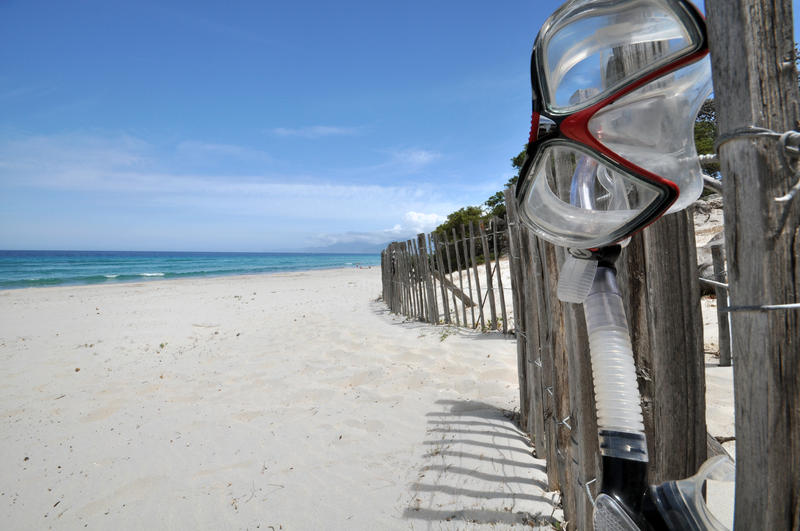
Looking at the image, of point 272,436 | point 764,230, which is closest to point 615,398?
point 764,230

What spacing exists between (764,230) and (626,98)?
0.36 metres

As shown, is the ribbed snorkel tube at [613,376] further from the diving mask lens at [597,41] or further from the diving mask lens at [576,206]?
the diving mask lens at [597,41]

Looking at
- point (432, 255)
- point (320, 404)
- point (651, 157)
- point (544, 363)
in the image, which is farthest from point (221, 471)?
point (432, 255)

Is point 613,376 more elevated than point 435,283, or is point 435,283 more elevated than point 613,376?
point 613,376

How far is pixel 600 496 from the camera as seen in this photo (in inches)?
37.0

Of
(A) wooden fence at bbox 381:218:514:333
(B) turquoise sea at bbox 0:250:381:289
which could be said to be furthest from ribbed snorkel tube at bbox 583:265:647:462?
(B) turquoise sea at bbox 0:250:381:289

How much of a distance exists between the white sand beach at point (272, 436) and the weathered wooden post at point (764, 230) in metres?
1.49

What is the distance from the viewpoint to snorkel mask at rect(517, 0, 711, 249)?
0.81 metres

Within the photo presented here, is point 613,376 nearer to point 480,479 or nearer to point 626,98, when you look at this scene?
point 626,98

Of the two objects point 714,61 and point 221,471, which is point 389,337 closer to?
point 221,471

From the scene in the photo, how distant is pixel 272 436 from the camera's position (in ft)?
10.3

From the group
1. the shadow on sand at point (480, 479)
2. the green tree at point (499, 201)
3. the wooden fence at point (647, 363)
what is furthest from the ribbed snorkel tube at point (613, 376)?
the green tree at point (499, 201)

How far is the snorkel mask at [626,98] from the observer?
807 millimetres

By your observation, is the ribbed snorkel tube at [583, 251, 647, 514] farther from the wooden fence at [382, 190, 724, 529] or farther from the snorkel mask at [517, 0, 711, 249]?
the wooden fence at [382, 190, 724, 529]
